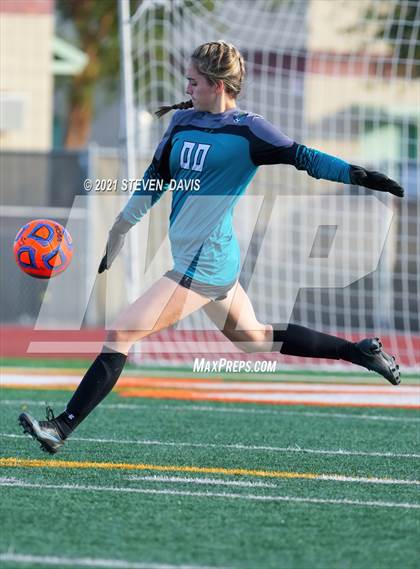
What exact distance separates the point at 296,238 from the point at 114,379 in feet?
38.3

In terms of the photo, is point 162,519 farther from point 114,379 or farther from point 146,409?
point 146,409

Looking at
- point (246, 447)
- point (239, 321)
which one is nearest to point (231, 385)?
point (246, 447)

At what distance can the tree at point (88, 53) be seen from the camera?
29.7 m

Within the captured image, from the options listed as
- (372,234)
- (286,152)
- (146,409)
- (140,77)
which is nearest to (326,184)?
(372,234)

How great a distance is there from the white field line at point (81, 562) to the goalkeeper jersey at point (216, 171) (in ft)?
6.46

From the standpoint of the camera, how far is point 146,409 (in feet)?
28.3

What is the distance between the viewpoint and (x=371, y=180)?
562 cm

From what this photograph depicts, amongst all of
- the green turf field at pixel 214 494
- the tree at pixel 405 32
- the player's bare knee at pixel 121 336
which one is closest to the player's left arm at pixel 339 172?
the player's bare knee at pixel 121 336

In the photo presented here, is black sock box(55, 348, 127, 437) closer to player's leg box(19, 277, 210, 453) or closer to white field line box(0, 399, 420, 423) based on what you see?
player's leg box(19, 277, 210, 453)

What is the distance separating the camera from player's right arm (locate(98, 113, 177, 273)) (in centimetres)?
598


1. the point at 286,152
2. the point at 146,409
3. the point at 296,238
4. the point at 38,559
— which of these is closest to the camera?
the point at 38,559

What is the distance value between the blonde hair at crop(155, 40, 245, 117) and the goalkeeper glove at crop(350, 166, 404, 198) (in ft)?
2.34

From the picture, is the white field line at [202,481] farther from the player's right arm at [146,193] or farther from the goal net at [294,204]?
the goal net at [294,204]

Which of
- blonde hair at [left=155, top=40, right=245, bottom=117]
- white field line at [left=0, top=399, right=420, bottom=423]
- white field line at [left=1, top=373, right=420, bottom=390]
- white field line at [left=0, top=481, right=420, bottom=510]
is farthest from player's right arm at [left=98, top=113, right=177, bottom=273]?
white field line at [left=1, top=373, right=420, bottom=390]
